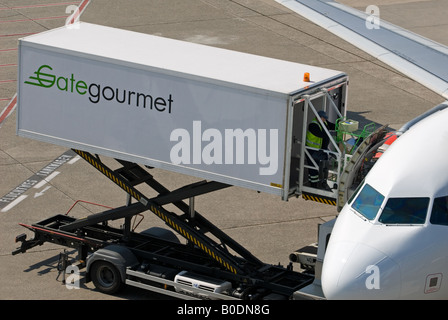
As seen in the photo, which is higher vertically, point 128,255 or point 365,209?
point 365,209

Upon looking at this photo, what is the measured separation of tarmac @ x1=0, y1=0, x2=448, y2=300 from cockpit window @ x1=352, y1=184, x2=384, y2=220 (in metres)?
5.59

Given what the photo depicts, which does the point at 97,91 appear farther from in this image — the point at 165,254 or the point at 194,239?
the point at 165,254

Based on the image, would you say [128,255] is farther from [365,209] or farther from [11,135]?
[11,135]

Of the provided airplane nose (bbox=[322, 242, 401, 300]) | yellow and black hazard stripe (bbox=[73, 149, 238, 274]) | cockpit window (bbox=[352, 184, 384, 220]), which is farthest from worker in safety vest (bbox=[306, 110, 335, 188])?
yellow and black hazard stripe (bbox=[73, 149, 238, 274])

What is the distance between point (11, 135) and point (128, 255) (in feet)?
40.5

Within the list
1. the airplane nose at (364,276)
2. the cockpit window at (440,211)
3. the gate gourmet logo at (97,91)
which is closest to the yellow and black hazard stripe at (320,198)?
the airplane nose at (364,276)

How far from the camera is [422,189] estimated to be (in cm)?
1614

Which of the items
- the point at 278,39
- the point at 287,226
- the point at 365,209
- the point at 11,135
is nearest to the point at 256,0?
the point at 278,39

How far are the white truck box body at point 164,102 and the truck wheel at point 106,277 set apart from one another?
8.42ft

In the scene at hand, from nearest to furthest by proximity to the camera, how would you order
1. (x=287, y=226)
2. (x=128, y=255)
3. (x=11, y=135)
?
(x=128, y=255), (x=287, y=226), (x=11, y=135)

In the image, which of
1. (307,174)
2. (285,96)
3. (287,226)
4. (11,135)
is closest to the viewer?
(285,96)

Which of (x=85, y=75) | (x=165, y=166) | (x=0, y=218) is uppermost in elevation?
→ (x=85, y=75)

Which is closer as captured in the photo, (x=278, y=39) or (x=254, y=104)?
(x=254, y=104)

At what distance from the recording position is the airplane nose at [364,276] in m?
15.5
